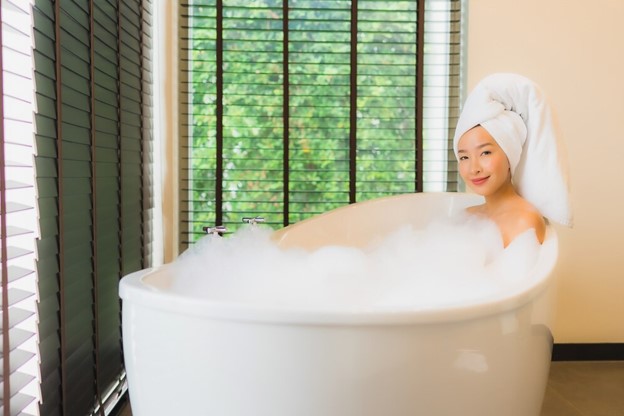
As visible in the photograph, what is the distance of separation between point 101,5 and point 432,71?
1.61 metres

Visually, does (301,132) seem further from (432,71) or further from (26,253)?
(26,253)

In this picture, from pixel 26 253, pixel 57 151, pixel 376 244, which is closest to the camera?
pixel 26 253

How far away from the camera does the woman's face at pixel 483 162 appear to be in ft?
7.56

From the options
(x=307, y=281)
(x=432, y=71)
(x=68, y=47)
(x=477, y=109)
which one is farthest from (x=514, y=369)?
(x=432, y=71)

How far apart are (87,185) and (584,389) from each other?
207cm

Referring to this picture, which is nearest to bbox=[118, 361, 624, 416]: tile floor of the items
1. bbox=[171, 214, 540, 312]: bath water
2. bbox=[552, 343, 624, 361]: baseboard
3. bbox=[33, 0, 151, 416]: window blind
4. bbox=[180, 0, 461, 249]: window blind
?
bbox=[552, 343, 624, 361]: baseboard

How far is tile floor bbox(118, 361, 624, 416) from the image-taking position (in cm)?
251

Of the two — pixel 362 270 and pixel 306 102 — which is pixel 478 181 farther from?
pixel 306 102

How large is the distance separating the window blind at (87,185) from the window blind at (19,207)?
0.03 m

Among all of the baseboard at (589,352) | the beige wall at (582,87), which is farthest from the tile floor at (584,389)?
the beige wall at (582,87)

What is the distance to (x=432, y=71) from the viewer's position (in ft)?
10.6

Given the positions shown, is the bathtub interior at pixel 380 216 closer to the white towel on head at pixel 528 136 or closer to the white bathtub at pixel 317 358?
the white towel on head at pixel 528 136

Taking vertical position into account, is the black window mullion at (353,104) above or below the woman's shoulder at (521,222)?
above

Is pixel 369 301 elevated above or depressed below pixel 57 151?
below
